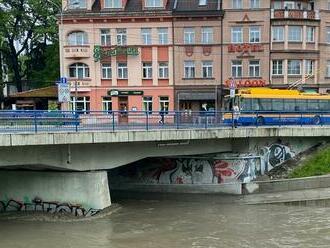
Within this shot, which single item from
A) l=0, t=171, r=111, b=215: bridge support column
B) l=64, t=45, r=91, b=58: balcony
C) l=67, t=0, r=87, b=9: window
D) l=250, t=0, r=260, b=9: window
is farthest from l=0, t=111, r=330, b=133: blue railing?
l=67, t=0, r=87, b=9: window

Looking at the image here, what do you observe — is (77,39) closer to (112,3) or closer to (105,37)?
(105,37)

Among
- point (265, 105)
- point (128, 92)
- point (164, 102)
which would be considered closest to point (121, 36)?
point (128, 92)

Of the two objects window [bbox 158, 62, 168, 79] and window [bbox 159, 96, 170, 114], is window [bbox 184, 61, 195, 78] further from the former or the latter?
window [bbox 159, 96, 170, 114]

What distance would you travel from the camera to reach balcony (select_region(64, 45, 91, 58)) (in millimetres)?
55656

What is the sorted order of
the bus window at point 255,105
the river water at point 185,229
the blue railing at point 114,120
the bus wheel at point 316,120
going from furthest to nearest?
the bus window at point 255,105 → the bus wheel at point 316,120 → the blue railing at point 114,120 → the river water at point 185,229

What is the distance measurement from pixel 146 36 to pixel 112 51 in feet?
13.4

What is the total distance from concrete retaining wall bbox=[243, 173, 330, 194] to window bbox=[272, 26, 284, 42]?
2632 centimetres

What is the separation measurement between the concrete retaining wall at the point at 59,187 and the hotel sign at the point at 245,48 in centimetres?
3147

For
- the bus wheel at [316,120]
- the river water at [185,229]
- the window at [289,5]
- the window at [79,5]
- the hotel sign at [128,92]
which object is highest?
the window at [79,5]

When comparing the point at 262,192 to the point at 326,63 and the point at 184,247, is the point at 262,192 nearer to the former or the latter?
the point at 184,247

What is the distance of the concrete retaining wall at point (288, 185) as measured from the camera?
101 ft

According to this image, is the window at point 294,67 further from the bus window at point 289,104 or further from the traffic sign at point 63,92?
the traffic sign at point 63,92

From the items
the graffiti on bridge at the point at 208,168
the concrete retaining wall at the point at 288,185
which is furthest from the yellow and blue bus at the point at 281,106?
the concrete retaining wall at the point at 288,185

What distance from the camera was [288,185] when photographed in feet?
102
